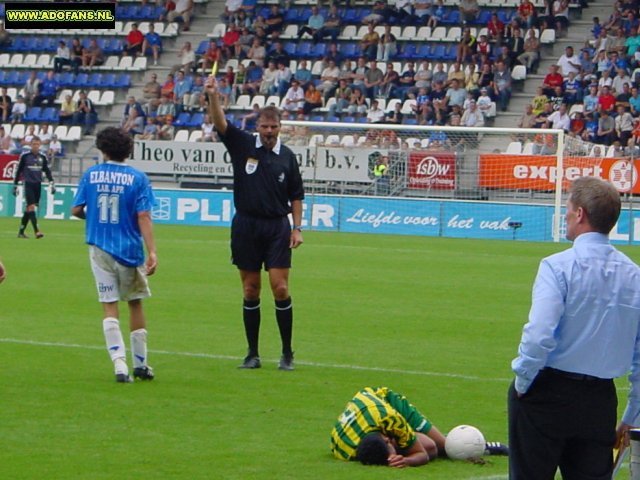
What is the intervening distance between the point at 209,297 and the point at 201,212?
1696 centimetres

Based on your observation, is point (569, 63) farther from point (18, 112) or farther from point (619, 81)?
point (18, 112)

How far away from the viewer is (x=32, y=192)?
26500mm

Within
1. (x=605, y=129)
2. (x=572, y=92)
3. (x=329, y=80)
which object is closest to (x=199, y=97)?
(x=329, y=80)

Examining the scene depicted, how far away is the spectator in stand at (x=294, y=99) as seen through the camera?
125 ft

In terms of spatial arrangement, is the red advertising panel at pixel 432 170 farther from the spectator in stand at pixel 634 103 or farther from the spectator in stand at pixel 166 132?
the spectator in stand at pixel 166 132

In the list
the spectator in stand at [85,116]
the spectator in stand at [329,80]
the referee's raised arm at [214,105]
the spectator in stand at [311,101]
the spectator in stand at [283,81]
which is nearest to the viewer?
the referee's raised arm at [214,105]

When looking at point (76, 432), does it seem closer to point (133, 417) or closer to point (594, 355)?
point (133, 417)

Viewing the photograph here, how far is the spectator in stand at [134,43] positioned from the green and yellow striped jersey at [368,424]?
37.4 meters

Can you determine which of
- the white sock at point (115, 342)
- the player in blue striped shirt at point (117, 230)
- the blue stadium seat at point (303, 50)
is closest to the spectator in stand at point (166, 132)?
the blue stadium seat at point (303, 50)

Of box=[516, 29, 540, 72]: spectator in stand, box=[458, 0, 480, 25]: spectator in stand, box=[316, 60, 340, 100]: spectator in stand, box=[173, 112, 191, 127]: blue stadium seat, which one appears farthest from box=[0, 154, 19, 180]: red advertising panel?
box=[516, 29, 540, 72]: spectator in stand

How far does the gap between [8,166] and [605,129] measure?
54.5ft

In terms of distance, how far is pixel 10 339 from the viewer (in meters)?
12.5

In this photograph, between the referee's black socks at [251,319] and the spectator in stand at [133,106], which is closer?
the referee's black socks at [251,319]

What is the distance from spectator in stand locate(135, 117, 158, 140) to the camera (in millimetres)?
37812
